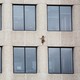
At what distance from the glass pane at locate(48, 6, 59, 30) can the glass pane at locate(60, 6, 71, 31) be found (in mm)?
321

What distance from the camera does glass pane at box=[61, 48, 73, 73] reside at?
3681 cm

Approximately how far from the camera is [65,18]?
37250 millimetres

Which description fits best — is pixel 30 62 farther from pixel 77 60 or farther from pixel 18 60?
pixel 77 60

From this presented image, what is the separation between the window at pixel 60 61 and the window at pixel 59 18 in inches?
67.9

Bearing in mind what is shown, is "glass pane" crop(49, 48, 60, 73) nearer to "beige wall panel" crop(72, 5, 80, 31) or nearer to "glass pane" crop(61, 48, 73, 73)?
"glass pane" crop(61, 48, 73, 73)

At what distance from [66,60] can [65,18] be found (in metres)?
3.29

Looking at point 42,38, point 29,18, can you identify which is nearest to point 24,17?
point 29,18

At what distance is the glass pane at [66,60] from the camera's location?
36.8 m

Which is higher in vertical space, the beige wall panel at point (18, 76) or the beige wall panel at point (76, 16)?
the beige wall panel at point (76, 16)

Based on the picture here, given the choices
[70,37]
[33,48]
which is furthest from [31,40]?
[70,37]

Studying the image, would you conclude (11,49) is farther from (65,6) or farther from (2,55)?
(65,6)

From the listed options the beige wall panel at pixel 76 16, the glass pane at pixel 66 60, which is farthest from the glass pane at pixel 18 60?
the beige wall panel at pixel 76 16

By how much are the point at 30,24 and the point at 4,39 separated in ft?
7.83

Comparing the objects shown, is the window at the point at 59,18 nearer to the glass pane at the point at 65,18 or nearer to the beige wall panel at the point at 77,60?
the glass pane at the point at 65,18
